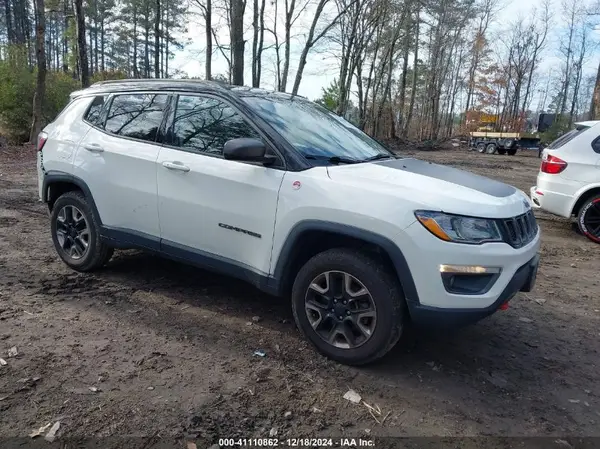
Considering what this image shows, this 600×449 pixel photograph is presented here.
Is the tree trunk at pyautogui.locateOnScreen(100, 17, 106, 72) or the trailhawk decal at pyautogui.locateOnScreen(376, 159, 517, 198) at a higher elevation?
the tree trunk at pyautogui.locateOnScreen(100, 17, 106, 72)

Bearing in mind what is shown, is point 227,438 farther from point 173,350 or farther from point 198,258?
point 198,258

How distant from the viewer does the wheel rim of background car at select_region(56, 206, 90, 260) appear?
4.44 m

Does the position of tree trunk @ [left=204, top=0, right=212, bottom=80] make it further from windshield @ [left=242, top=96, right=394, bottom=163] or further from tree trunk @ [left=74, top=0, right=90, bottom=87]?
windshield @ [left=242, top=96, right=394, bottom=163]

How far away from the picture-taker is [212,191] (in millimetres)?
3445

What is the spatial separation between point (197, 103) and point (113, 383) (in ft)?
7.30

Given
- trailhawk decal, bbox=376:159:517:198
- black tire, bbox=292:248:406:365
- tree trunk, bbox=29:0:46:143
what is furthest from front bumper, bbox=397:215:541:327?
tree trunk, bbox=29:0:46:143

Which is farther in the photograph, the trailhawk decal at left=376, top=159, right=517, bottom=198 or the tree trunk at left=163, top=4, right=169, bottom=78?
the tree trunk at left=163, top=4, right=169, bottom=78

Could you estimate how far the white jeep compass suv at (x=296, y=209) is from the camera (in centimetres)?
274

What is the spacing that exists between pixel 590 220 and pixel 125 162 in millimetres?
6682

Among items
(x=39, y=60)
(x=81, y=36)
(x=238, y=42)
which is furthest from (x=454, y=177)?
(x=39, y=60)

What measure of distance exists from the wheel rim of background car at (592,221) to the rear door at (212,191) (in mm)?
5852

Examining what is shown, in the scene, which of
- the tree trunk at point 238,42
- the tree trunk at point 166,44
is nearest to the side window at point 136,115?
the tree trunk at point 238,42

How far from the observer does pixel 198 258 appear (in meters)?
3.65

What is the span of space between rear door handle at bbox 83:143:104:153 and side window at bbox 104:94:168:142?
0.19 metres
